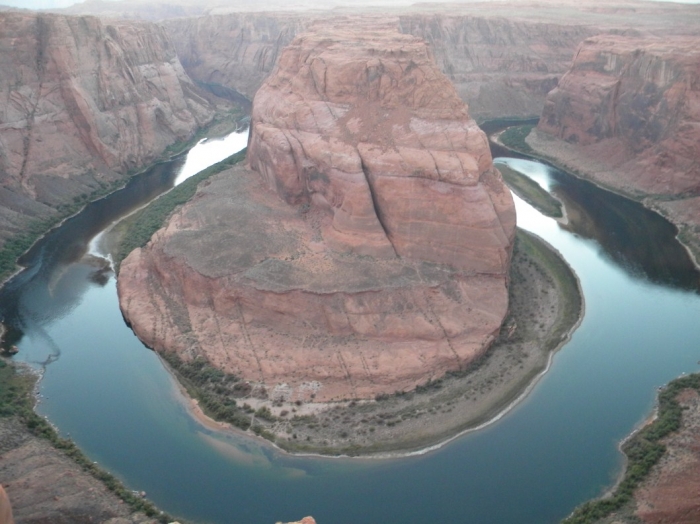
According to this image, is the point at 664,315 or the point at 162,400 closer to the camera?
the point at 162,400

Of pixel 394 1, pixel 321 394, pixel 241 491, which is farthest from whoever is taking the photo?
pixel 394 1

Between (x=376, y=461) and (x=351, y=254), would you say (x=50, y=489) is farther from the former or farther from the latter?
(x=351, y=254)

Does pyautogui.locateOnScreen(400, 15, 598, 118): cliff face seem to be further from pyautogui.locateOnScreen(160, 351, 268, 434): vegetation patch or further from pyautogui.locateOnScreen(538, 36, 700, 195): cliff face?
pyautogui.locateOnScreen(160, 351, 268, 434): vegetation patch

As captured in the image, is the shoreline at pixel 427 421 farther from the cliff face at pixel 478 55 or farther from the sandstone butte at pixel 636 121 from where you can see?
the cliff face at pixel 478 55

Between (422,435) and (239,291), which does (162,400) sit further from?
(422,435)

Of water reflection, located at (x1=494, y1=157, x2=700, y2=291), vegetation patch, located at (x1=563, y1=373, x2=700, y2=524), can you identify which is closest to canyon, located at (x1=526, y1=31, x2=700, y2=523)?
water reflection, located at (x1=494, y1=157, x2=700, y2=291)

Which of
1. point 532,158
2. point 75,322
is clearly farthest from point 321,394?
point 532,158
